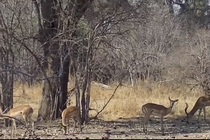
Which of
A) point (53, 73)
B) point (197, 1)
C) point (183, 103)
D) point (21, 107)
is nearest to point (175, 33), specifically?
point (197, 1)

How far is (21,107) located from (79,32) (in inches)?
141

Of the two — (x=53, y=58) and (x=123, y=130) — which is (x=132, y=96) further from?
(x=123, y=130)

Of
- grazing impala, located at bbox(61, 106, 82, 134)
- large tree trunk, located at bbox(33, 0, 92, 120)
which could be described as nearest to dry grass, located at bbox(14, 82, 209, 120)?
large tree trunk, located at bbox(33, 0, 92, 120)

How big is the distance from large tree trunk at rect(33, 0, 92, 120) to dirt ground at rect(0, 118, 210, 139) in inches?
25.9

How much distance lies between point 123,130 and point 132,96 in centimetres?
808

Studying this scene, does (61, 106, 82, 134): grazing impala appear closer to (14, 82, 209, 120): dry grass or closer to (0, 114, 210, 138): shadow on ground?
(0, 114, 210, 138): shadow on ground

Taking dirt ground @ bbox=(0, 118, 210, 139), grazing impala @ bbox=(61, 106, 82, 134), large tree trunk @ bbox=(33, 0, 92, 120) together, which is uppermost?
large tree trunk @ bbox=(33, 0, 92, 120)

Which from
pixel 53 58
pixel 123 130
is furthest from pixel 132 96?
pixel 123 130

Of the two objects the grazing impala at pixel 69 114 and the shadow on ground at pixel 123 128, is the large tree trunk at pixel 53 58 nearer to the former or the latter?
the shadow on ground at pixel 123 128

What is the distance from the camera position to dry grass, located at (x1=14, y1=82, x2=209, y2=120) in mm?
19203

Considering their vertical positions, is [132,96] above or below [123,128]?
above

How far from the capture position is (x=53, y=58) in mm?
15039

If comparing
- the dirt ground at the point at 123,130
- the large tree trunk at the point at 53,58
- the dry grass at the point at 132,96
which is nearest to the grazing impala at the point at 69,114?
the dirt ground at the point at 123,130

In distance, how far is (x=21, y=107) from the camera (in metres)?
12.3
